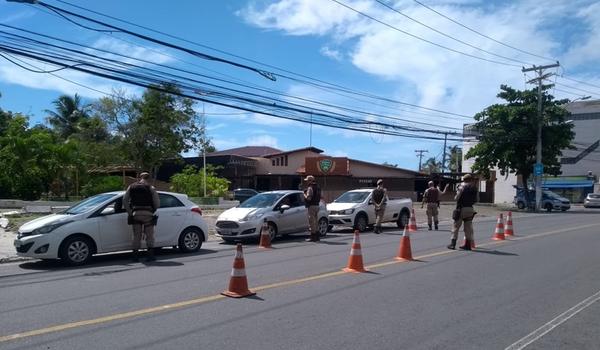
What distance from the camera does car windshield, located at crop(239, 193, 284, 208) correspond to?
1636 centimetres

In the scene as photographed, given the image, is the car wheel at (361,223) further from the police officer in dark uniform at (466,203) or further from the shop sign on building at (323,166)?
the shop sign on building at (323,166)

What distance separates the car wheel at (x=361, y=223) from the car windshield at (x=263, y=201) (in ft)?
12.6

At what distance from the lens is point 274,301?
7633mm

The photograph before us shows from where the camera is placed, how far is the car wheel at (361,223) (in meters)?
19.5

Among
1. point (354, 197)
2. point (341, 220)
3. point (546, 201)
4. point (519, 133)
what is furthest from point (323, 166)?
point (341, 220)

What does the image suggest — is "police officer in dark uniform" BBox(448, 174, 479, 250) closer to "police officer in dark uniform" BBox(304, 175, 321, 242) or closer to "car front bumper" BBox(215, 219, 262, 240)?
"police officer in dark uniform" BBox(304, 175, 321, 242)

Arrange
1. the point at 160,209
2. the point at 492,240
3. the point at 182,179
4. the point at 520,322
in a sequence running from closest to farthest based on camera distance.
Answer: the point at 520,322 → the point at 160,209 → the point at 492,240 → the point at 182,179

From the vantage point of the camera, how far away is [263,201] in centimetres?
1658

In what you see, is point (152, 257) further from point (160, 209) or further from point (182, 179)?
point (182, 179)

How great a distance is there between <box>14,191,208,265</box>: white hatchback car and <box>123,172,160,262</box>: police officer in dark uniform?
0.46 m

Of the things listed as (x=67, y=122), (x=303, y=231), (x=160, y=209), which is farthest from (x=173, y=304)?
(x=67, y=122)

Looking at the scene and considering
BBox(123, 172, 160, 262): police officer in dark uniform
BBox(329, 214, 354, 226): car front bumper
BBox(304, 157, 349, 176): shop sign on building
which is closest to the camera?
BBox(123, 172, 160, 262): police officer in dark uniform

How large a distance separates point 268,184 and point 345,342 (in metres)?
44.7

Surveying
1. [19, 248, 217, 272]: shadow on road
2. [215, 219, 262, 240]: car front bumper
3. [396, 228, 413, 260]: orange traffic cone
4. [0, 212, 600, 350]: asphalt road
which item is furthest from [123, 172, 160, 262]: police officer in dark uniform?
[396, 228, 413, 260]: orange traffic cone
